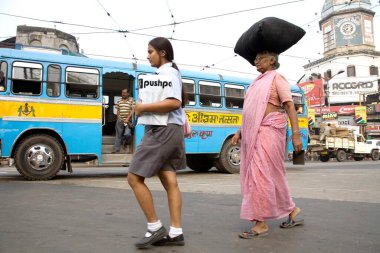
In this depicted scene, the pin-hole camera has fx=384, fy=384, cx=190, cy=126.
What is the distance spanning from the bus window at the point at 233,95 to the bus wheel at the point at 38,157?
5.14m

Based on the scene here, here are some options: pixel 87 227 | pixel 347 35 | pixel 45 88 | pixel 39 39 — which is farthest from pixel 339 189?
pixel 347 35

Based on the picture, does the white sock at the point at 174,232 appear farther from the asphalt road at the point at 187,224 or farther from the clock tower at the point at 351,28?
the clock tower at the point at 351,28

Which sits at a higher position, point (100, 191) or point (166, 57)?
point (166, 57)

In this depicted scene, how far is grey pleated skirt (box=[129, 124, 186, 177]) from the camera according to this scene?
2965mm

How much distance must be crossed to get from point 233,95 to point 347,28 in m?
58.1

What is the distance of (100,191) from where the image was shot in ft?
20.7

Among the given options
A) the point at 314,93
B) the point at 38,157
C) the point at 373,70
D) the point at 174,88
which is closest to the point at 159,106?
the point at 174,88

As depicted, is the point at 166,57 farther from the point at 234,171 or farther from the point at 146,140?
the point at 234,171

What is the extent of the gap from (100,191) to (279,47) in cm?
399

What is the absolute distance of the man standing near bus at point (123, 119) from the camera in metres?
9.45

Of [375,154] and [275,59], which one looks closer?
[275,59]

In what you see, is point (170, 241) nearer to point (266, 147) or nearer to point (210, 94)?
point (266, 147)

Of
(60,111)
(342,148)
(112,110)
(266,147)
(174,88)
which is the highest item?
(112,110)

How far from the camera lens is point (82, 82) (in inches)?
362
